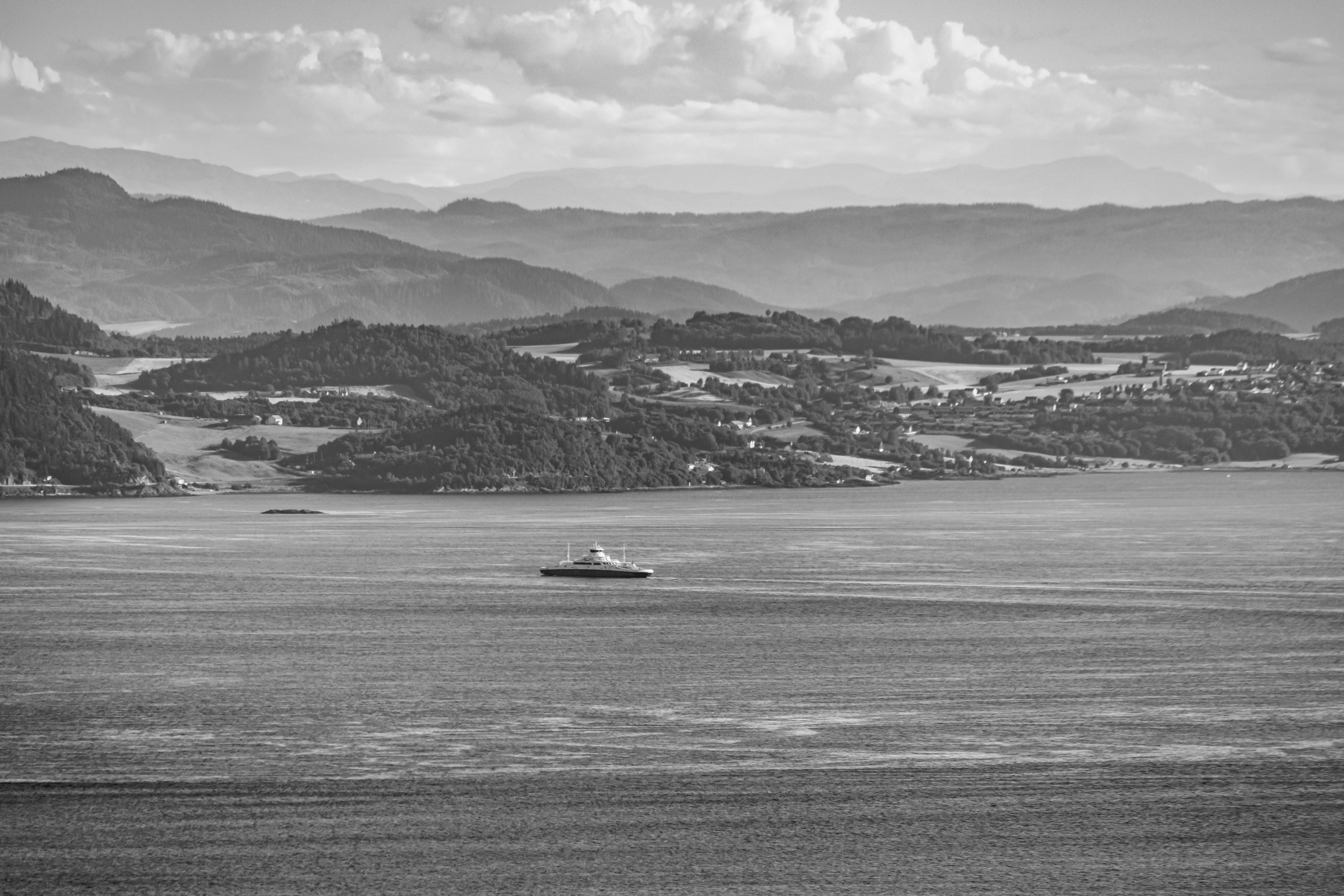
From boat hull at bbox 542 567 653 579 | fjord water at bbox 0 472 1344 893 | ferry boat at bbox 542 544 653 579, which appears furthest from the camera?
ferry boat at bbox 542 544 653 579

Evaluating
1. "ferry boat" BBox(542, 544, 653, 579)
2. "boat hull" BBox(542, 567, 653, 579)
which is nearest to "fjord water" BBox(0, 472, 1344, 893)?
"boat hull" BBox(542, 567, 653, 579)

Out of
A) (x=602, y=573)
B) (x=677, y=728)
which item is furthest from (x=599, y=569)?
(x=677, y=728)

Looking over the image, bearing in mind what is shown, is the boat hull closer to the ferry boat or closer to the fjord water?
the ferry boat

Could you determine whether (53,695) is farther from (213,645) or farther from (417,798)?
(417,798)

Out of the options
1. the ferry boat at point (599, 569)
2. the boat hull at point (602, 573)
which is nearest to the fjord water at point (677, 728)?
the boat hull at point (602, 573)

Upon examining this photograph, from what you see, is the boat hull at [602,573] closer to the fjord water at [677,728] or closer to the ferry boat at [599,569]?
the ferry boat at [599,569]
